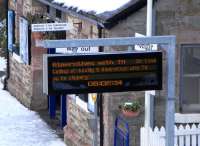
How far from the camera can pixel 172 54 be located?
28.3 feet

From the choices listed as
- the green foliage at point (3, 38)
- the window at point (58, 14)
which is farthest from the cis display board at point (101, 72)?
the green foliage at point (3, 38)

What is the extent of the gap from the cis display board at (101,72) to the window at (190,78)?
3.92m

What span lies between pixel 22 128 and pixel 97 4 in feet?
16.1

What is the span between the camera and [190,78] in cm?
1270

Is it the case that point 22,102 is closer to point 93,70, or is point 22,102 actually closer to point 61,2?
point 61,2

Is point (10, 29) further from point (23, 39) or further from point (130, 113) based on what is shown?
point (130, 113)

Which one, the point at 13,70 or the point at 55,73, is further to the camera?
the point at 13,70

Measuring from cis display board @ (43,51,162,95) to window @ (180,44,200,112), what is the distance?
3924mm

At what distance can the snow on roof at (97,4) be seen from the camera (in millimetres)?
12581

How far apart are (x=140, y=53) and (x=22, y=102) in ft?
40.3

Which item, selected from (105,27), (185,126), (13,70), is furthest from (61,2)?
(13,70)

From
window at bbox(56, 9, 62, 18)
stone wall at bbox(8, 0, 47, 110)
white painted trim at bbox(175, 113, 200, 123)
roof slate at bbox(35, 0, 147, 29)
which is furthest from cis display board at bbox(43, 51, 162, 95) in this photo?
stone wall at bbox(8, 0, 47, 110)

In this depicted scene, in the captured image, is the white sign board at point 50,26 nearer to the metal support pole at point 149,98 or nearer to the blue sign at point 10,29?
the metal support pole at point 149,98

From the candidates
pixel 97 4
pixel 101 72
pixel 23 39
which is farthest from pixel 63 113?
pixel 101 72
